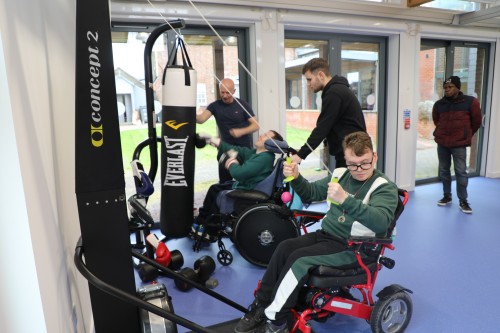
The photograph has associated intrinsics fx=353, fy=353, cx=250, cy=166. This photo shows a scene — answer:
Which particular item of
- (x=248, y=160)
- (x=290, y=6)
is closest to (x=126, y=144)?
(x=248, y=160)

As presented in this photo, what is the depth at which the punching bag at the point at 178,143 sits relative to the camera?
2.38 meters

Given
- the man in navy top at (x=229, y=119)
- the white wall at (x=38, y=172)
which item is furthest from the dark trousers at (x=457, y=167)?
the white wall at (x=38, y=172)

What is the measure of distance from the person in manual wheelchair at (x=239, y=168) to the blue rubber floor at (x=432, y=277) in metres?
0.33

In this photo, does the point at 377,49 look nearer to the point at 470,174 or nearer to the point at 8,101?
the point at 470,174

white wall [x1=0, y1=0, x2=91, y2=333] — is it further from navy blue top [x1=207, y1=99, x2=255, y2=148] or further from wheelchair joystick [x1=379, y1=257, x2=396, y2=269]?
navy blue top [x1=207, y1=99, x2=255, y2=148]

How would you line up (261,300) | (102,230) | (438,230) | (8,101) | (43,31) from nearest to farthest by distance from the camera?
1. (8,101)
2. (102,230)
3. (43,31)
4. (261,300)
5. (438,230)

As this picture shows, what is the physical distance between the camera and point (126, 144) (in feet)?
12.3

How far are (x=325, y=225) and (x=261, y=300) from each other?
1.78 feet

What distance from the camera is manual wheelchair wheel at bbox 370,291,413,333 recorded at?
72.7 inches

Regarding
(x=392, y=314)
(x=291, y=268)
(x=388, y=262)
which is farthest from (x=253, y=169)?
(x=392, y=314)

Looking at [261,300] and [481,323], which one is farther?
[481,323]

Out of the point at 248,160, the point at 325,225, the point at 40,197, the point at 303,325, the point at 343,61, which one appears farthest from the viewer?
the point at 343,61

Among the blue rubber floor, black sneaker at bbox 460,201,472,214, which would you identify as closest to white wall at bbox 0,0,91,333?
the blue rubber floor

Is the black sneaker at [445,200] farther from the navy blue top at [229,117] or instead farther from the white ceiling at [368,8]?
the navy blue top at [229,117]
